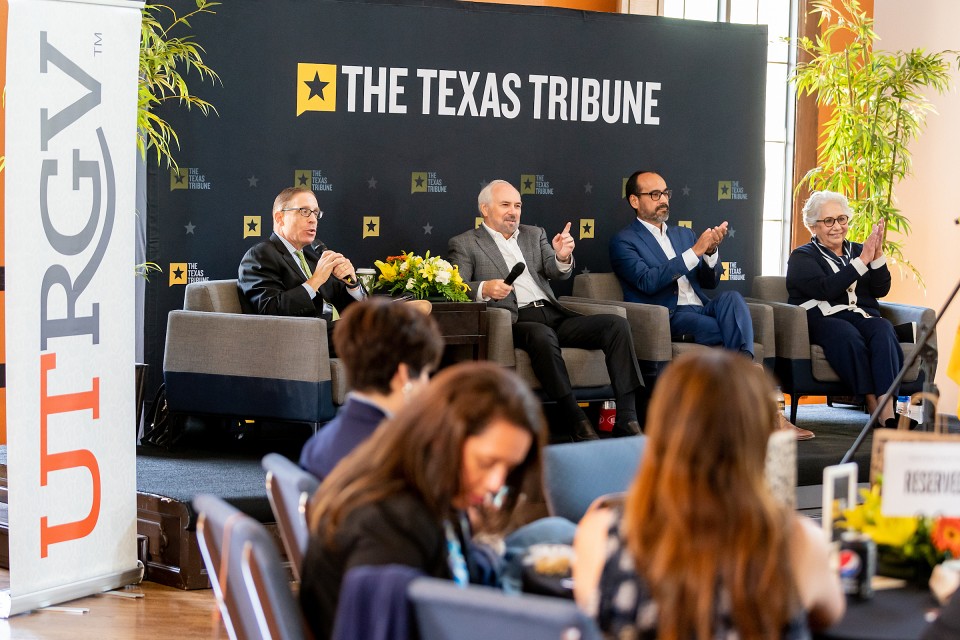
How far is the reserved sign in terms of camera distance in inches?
97.8

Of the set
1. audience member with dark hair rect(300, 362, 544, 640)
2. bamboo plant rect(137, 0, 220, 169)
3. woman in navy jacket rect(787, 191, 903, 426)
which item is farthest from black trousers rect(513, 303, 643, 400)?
audience member with dark hair rect(300, 362, 544, 640)

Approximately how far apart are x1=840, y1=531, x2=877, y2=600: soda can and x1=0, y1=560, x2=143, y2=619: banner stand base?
2.89 meters

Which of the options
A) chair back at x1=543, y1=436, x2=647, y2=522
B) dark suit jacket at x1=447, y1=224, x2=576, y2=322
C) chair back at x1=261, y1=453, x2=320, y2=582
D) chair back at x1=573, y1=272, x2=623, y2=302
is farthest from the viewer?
chair back at x1=573, y1=272, x2=623, y2=302

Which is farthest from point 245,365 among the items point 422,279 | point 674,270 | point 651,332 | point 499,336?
point 674,270

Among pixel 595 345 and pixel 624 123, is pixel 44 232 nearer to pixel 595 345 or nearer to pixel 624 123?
pixel 595 345

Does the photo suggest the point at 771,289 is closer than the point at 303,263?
No

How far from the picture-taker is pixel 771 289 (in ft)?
24.1

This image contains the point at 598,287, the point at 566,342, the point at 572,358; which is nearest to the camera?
the point at 572,358

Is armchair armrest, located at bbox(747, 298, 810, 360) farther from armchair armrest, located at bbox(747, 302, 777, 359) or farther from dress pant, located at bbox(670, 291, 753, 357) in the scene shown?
dress pant, located at bbox(670, 291, 753, 357)

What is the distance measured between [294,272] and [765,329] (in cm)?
251

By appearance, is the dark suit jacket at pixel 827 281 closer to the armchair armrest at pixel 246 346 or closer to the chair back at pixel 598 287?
the chair back at pixel 598 287

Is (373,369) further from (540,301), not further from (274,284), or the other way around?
(540,301)

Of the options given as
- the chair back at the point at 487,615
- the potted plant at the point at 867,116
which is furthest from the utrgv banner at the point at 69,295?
the potted plant at the point at 867,116

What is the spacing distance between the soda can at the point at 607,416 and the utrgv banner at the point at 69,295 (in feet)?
9.53
